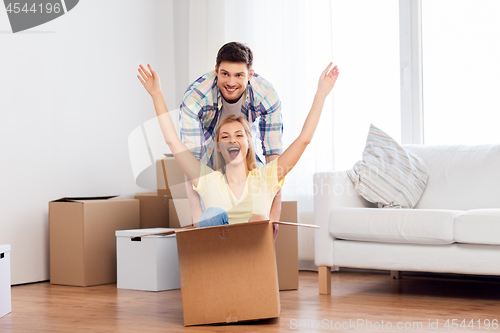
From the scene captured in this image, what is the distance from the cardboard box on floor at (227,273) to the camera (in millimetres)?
1757

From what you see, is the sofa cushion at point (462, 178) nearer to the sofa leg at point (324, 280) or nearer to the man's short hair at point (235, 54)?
the sofa leg at point (324, 280)

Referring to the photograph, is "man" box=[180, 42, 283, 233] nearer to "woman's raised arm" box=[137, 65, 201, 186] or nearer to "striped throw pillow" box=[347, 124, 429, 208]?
"woman's raised arm" box=[137, 65, 201, 186]

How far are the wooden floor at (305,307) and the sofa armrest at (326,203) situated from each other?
0.18 meters

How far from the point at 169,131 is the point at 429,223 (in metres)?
1.06

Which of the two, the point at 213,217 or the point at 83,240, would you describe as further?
the point at 83,240

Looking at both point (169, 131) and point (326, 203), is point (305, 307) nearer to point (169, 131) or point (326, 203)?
point (326, 203)

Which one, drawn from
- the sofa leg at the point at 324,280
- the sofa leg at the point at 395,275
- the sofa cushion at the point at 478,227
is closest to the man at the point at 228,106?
the sofa leg at the point at 324,280

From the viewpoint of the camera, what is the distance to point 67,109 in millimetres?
3125

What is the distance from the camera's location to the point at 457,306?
2.09 meters

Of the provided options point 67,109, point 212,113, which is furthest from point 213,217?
point 67,109

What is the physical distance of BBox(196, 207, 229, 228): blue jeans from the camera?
174 centimetres

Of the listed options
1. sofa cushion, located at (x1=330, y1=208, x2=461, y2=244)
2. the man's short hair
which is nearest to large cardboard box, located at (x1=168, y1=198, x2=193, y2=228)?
the man's short hair

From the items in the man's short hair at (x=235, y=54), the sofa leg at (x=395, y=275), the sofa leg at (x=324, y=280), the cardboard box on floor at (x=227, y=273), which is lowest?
the sofa leg at (x=395, y=275)

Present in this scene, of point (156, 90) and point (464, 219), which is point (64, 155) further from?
point (464, 219)
